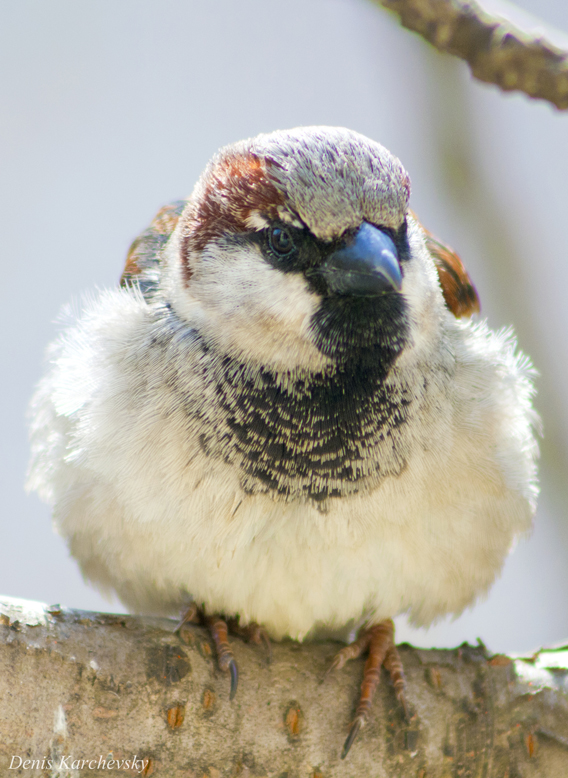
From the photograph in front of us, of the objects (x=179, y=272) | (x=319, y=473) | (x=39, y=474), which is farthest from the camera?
(x=39, y=474)

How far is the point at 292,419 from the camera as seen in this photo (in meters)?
1.98

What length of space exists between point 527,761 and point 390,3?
7.31 feet

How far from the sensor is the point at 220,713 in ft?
6.40

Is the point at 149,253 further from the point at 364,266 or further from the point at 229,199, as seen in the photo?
the point at 364,266

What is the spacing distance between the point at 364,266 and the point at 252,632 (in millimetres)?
1167

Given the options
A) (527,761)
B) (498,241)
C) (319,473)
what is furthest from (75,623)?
(498,241)

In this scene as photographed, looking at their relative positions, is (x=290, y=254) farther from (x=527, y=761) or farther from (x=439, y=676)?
(x=527, y=761)

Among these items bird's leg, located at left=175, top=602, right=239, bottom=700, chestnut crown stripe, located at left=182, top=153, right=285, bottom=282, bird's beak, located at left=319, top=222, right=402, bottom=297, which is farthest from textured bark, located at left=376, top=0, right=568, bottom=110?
bird's leg, located at left=175, top=602, right=239, bottom=700

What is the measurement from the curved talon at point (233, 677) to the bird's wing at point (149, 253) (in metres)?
1.11

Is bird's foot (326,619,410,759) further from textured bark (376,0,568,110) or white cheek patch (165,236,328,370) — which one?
textured bark (376,0,568,110)

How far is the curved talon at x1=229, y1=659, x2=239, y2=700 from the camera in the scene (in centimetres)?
199

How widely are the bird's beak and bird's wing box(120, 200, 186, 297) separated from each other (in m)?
0.74

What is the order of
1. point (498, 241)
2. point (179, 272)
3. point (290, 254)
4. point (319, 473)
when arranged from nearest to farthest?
point (290, 254), point (319, 473), point (179, 272), point (498, 241)

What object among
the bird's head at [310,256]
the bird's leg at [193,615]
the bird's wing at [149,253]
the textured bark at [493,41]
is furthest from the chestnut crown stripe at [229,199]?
the bird's leg at [193,615]
